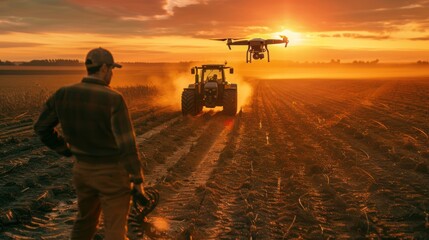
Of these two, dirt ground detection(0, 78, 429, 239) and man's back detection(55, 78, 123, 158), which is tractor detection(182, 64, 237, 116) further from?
man's back detection(55, 78, 123, 158)

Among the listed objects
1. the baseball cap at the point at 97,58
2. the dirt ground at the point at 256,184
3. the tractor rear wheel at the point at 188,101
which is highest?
the baseball cap at the point at 97,58

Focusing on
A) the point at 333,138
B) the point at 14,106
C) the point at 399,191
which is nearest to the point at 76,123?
the point at 399,191

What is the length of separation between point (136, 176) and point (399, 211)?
4589mm

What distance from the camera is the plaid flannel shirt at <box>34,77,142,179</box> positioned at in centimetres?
352

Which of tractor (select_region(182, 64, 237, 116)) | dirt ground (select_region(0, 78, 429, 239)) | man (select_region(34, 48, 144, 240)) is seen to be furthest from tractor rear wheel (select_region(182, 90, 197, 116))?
man (select_region(34, 48, 144, 240))

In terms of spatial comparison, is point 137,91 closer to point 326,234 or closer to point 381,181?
point 381,181

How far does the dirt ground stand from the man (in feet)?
2.44

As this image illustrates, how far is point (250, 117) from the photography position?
19469 mm

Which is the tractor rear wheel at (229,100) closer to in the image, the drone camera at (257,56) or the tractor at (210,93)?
the tractor at (210,93)

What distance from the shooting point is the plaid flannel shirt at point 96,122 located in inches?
138

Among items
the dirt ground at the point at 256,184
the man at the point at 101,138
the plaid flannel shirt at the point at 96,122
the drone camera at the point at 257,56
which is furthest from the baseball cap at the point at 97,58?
the drone camera at the point at 257,56

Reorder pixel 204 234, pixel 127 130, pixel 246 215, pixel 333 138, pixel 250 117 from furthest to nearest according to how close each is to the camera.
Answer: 1. pixel 250 117
2. pixel 333 138
3. pixel 246 215
4. pixel 204 234
5. pixel 127 130

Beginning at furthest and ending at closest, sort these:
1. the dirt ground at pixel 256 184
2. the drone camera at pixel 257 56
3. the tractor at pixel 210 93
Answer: the drone camera at pixel 257 56, the tractor at pixel 210 93, the dirt ground at pixel 256 184

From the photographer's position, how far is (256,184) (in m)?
8.27
